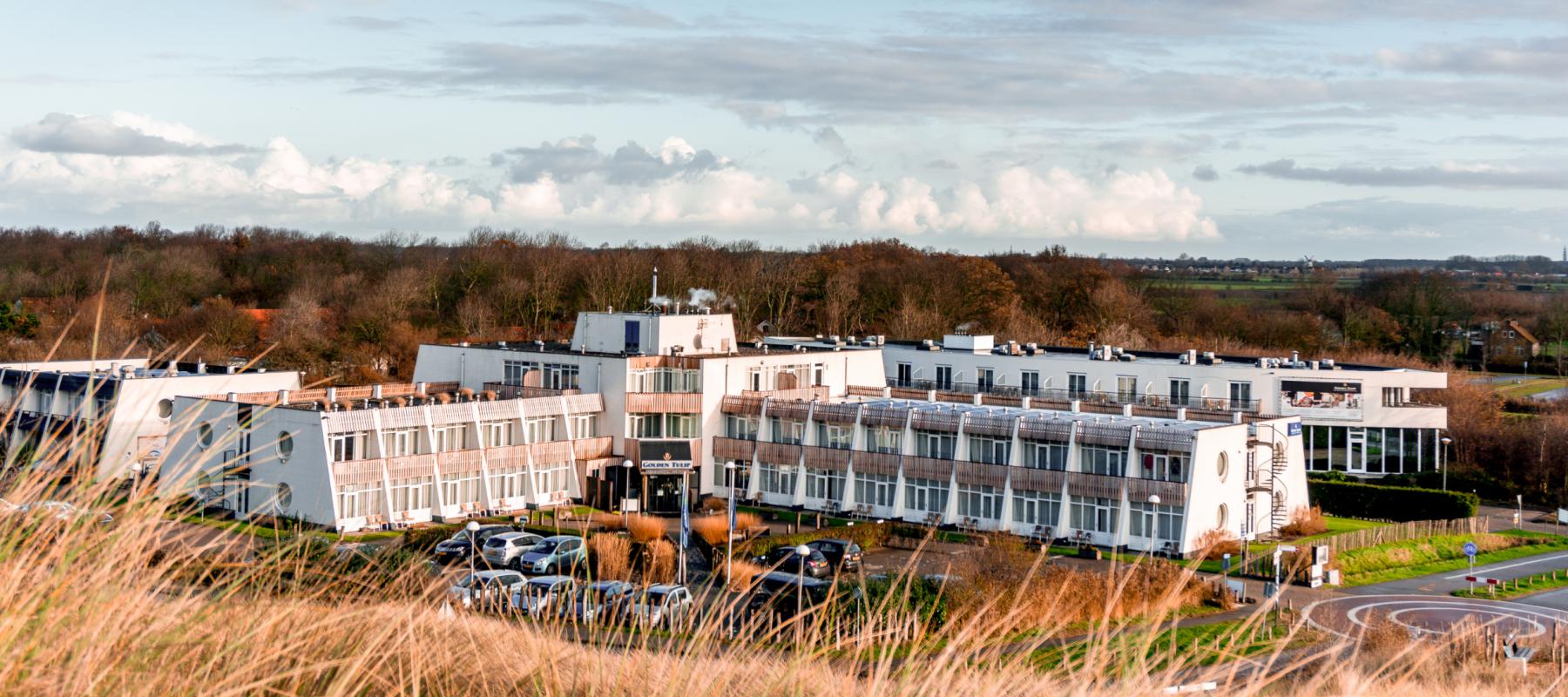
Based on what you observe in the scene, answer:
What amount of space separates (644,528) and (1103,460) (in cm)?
1383

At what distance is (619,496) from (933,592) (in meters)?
21.8

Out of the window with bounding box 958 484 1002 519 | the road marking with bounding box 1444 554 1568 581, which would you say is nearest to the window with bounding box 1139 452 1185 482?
the window with bounding box 958 484 1002 519

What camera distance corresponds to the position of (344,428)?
4012 centimetres

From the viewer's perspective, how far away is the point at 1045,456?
138 ft

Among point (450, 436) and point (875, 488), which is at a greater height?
point (450, 436)

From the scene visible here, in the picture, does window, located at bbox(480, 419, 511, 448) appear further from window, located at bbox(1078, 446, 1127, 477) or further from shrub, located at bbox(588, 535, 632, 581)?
window, located at bbox(1078, 446, 1127, 477)

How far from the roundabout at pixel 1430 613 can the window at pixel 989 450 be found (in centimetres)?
1156

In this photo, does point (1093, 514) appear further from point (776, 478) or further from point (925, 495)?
point (776, 478)

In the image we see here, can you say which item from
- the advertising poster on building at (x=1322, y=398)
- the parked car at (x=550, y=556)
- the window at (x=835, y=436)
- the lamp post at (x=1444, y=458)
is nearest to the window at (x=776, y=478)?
the window at (x=835, y=436)

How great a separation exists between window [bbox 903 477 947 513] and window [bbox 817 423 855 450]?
280cm

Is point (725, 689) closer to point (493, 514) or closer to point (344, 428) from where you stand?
point (344, 428)

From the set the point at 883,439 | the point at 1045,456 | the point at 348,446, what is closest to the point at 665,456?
the point at 883,439

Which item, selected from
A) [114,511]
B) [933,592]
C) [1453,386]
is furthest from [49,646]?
[1453,386]

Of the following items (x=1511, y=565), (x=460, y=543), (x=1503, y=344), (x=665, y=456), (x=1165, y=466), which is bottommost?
(x=1511, y=565)
